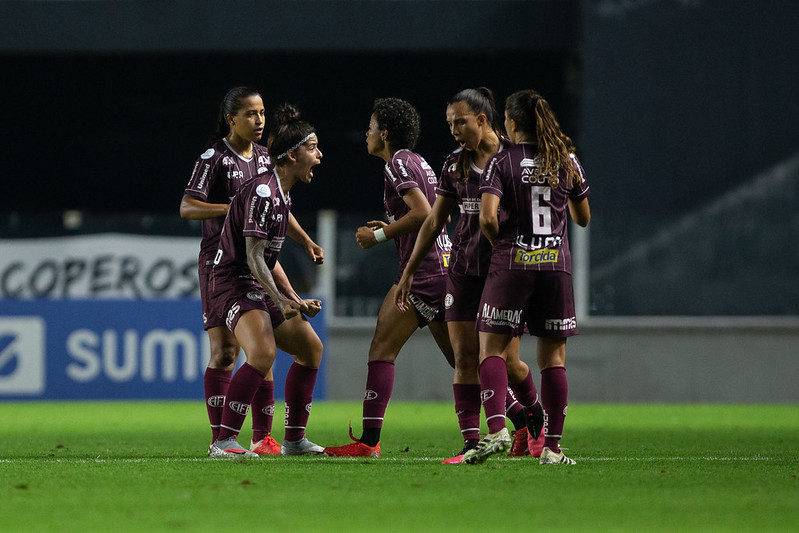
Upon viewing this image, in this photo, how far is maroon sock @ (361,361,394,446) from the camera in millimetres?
7621

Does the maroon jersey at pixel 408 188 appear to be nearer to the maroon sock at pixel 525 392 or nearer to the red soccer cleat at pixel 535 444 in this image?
the maroon sock at pixel 525 392

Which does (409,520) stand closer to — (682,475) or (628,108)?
(682,475)

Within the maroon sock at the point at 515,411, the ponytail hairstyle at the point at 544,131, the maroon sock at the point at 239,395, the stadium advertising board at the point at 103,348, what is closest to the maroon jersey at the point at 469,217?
the ponytail hairstyle at the point at 544,131

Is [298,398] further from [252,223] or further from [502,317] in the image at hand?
[502,317]

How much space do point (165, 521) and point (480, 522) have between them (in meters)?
1.09

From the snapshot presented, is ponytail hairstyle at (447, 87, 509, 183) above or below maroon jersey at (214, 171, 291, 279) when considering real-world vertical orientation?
above

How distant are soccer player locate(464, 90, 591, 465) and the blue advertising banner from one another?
776cm

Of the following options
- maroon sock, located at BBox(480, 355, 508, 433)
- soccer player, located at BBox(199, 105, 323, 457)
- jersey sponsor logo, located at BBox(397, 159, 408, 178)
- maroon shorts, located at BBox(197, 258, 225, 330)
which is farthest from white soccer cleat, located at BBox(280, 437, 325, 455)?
jersey sponsor logo, located at BBox(397, 159, 408, 178)

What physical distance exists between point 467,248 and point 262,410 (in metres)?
1.58

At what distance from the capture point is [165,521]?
4906mm

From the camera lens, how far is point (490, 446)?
660 cm

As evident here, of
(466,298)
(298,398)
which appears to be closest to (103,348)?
(298,398)

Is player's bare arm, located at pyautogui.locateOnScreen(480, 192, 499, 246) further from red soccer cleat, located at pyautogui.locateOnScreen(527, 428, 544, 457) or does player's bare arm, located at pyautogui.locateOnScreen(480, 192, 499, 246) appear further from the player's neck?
the player's neck

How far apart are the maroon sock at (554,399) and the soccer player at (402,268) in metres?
0.95
